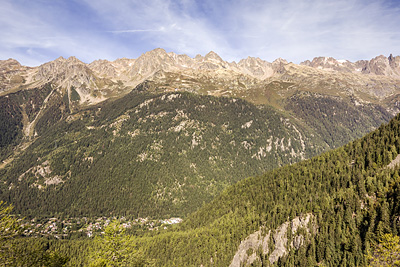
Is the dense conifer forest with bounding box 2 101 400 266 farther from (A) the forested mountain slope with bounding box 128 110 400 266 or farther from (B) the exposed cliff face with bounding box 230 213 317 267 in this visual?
(B) the exposed cliff face with bounding box 230 213 317 267

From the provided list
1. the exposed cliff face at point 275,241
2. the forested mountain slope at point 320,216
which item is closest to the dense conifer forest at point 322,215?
the forested mountain slope at point 320,216

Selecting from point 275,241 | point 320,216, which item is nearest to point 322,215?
point 320,216

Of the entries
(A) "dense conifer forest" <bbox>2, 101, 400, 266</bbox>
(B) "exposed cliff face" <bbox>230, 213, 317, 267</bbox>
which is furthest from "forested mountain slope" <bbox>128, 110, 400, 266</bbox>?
(B) "exposed cliff face" <bbox>230, 213, 317, 267</bbox>

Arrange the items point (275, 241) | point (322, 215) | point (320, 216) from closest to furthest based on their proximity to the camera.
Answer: point (320, 216), point (322, 215), point (275, 241)

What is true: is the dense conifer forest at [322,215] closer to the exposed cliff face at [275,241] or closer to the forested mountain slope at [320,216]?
the forested mountain slope at [320,216]

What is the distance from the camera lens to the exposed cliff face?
133 meters

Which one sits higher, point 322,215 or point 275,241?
point 322,215

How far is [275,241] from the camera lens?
14238 centimetres

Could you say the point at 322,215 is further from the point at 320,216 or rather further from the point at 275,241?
the point at 275,241

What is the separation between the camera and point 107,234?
3819 cm

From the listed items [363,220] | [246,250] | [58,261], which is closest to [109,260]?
[58,261]

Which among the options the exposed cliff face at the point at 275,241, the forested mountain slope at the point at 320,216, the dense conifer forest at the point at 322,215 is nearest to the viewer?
the dense conifer forest at the point at 322,215

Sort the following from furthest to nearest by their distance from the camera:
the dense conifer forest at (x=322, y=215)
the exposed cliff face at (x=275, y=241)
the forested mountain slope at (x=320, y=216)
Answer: the exposed cliff face at (x=275, y=241) → the forested mountain slope at (x=320, y=216) → the dense conifer forest at (x=322, y=215)

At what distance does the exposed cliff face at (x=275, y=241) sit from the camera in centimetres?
13275
